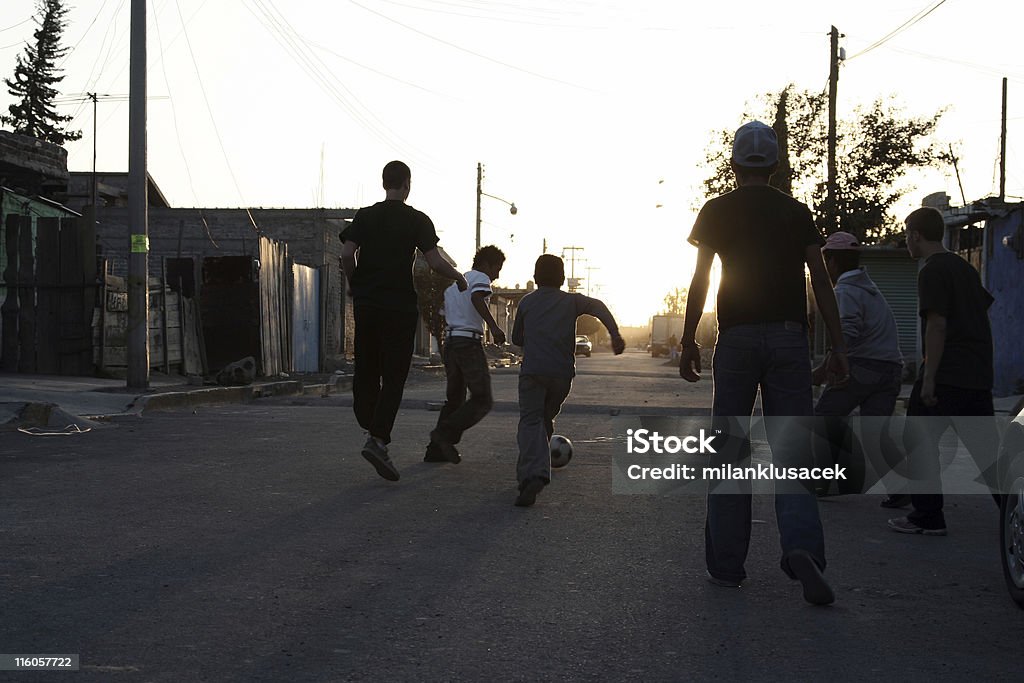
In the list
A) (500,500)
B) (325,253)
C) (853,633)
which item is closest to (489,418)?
(500,500)

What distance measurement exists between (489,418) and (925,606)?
32.6ft

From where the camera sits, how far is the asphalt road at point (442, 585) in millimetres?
3820

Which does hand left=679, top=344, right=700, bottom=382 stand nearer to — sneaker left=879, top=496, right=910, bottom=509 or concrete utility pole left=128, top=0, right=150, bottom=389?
sneaker left=879, top=496, right=910, bottom=509

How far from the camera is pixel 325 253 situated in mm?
34656

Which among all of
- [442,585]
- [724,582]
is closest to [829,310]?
[724,582]

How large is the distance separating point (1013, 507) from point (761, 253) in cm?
157

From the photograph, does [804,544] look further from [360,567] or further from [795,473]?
[360,567]

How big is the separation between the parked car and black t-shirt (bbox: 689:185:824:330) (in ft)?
3.64

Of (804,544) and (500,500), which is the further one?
(500,500)

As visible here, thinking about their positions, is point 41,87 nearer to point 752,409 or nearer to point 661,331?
point 661,331

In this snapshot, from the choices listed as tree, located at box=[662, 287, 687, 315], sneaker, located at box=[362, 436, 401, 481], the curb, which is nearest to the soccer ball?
sneaker, located at box=[362, 436, 401, 481]

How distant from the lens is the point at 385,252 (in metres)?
8.09

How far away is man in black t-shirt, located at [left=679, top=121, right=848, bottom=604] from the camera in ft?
16.3

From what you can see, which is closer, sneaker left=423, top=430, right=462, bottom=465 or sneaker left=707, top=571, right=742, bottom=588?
sneaker left=707, top=571, right=742, bottom=588
